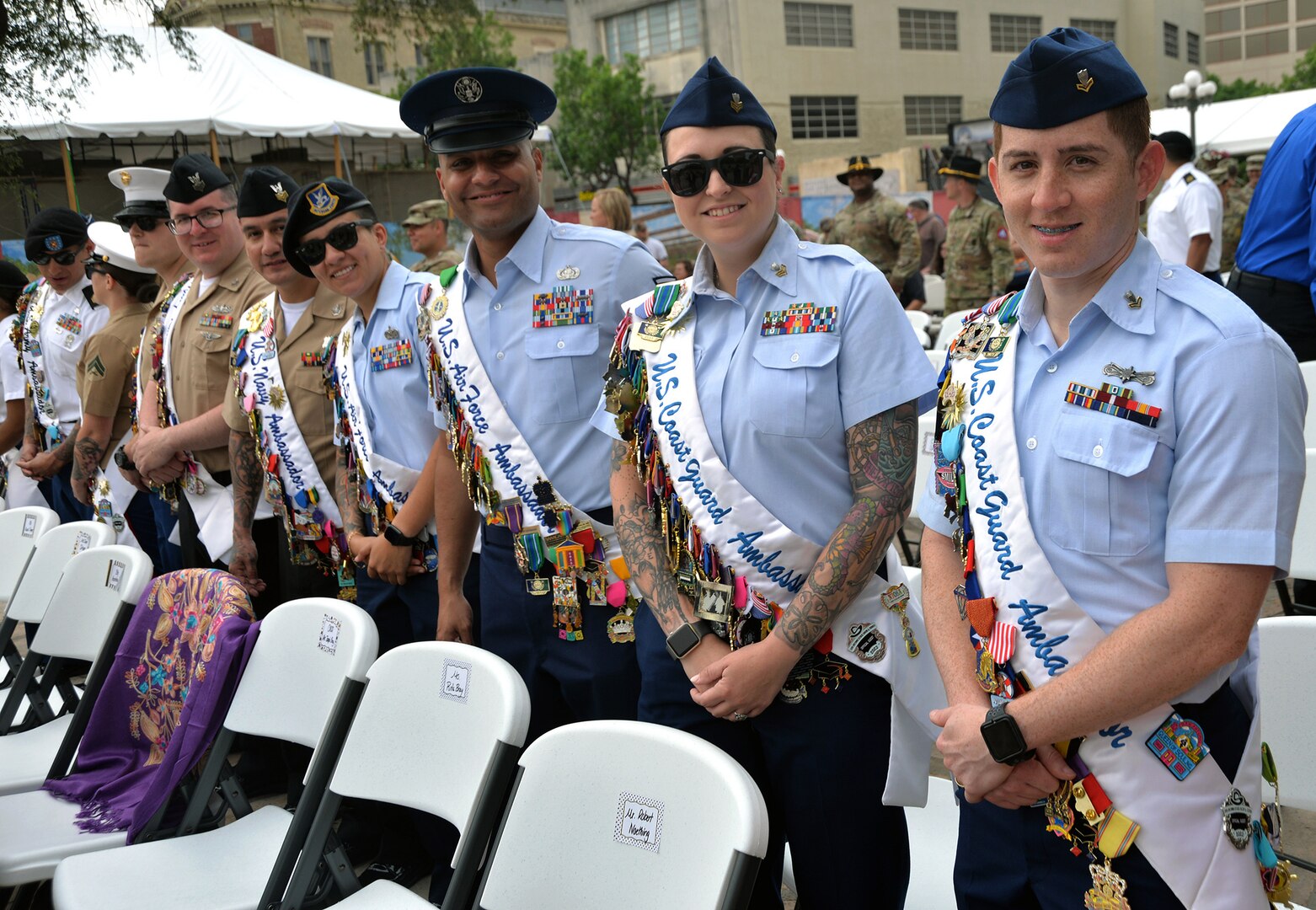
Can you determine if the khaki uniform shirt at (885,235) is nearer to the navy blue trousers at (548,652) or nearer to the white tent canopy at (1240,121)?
the navy blue trousers at (548,652)

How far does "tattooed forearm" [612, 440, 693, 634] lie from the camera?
1984mm

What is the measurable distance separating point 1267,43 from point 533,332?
227 feet

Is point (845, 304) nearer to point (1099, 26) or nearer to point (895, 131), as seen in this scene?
point (895, 131)

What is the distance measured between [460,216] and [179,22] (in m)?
2.53

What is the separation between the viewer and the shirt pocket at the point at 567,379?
2.46 meters

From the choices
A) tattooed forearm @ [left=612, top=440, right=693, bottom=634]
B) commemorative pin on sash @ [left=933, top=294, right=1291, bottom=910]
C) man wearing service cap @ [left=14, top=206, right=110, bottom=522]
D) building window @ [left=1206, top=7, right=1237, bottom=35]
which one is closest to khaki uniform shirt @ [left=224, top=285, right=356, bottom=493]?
tattooed forearm @ [left=612, top=440, right=693, bottom=634]

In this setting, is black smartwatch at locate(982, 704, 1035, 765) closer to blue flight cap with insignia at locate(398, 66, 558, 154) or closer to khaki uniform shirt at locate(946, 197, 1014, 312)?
blue flight cap with insignia at locate(398, 66, 558, 154)

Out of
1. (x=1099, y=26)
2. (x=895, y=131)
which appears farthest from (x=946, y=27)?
(x=1099, y=26)

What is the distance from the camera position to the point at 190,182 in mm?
3732

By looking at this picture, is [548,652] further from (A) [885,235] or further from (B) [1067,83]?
(A) [885,235]

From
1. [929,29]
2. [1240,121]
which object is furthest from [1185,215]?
[929,29]

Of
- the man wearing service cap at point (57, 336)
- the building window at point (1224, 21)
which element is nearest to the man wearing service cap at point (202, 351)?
the man wearing service cap at point (57, 336)

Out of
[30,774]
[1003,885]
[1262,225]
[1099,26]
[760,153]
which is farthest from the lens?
[1099,26]

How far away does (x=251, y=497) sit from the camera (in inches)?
140
